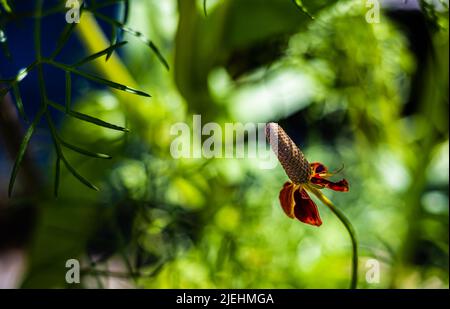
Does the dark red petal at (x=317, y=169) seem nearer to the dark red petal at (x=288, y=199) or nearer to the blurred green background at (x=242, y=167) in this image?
the dark red petal at (x=288, y=199)

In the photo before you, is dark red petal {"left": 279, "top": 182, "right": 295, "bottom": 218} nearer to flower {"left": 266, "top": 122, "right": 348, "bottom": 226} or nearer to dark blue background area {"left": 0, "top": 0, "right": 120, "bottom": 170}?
flower {"left": 266, "top": 122, "right": 348, "bottom": 226}

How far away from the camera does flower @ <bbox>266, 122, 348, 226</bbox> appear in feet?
0.98

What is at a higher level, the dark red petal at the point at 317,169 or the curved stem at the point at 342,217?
the dark red petal at the point at 317,169

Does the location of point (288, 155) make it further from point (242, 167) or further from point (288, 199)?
point (242, 167)

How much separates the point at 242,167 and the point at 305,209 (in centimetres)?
25

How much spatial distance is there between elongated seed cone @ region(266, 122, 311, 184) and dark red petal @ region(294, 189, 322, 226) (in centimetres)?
1

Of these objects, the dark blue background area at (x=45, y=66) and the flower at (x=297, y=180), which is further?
the dark blue background area at (x=45, y=66)

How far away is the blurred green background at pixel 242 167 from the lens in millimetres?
508

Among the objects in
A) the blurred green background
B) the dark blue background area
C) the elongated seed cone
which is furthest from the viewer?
the dark blue background area

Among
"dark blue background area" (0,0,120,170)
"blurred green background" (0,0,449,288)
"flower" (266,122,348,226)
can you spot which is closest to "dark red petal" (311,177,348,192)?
"flower" (266,122,348,226)

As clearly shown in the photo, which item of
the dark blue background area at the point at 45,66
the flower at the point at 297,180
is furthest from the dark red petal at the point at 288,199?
the dark blue background area at the point at 45,66

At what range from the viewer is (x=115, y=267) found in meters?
0.77

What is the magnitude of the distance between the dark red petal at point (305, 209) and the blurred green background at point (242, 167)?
184 mm

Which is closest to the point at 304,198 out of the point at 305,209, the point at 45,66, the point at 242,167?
the point at 305,209
